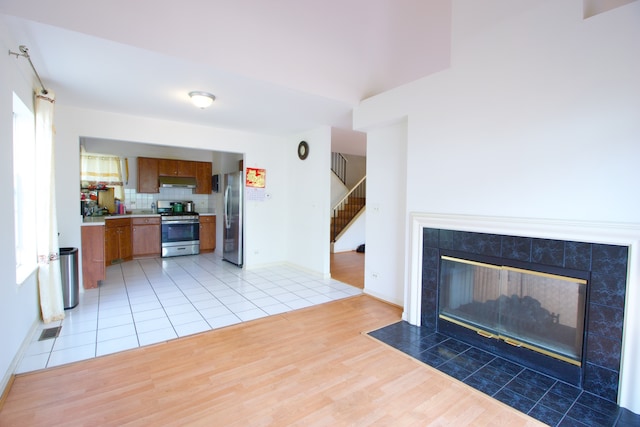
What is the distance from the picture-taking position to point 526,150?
2283mm

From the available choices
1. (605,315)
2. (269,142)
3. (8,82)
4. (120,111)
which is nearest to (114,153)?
(120,111)

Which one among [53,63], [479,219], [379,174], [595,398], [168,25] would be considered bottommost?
[595,398]

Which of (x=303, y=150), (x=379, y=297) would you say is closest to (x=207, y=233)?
(x=303, y=150)

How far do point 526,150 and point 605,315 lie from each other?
1.25 m

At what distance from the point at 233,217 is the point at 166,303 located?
2213 mm

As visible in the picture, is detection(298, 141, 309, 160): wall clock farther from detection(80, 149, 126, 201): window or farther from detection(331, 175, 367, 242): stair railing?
detection(80, 149, 126, 201): window

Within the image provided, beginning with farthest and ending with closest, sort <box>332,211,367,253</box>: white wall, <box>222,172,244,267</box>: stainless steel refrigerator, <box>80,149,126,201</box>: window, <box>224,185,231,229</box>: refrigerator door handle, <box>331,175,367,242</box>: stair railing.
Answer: <box>331,175,367,242</box>: stair railing → <box>332,211,367,253</box>: white wall → <box>80,149,126,201</box>: window → <box>224,185,231,229</box>: refrigerator door handle → <box>222,172,244,267</box>: stainless steel refrigerator

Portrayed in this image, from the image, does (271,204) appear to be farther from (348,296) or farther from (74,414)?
(74,414)

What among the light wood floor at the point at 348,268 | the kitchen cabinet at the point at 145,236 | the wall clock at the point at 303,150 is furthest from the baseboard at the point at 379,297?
the kitchen cabinet at the point at 145,236

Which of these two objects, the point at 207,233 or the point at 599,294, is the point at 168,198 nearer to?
the point at 207,233

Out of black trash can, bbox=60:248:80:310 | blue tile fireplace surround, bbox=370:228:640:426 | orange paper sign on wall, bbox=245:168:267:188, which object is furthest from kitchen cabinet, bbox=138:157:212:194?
blue tile fireplace surround, bbox=370:228:640:426

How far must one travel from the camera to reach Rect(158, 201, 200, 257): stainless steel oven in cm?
624

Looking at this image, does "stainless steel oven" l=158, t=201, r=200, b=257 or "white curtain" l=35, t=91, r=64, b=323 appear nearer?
"white curtain" l=35, t=91, r=64, b=323

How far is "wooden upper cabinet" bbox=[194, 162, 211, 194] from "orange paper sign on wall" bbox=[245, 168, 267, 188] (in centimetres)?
235
